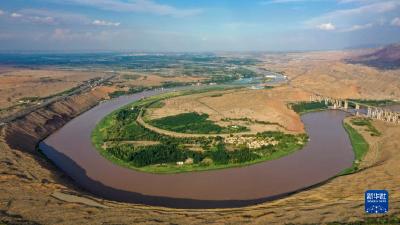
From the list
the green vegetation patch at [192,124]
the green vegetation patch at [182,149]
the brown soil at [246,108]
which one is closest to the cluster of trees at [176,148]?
the green vegetation patch at [182,149]

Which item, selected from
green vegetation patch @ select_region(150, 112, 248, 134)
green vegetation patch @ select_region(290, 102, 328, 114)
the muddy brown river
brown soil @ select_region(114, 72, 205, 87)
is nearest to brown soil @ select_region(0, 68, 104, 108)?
brown soil @ select_region(114, 72, 205, 87)

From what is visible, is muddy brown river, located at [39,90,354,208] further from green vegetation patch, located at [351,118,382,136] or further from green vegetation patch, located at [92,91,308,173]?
green vegetation patch, located at [351,118,382,136]

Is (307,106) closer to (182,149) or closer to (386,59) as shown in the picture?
(182,149)

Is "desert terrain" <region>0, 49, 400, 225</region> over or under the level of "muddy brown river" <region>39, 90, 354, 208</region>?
over

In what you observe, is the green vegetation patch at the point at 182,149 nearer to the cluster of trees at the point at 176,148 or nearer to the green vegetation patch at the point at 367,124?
the cluster of trees at the point at 176,148

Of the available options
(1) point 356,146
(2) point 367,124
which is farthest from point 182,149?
(2) point 367,124

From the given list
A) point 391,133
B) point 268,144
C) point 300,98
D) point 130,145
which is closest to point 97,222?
point 130,145
